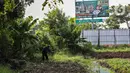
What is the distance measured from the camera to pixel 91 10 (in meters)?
46.8

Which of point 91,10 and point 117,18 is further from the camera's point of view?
point 117,18

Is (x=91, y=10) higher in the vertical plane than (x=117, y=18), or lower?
higher

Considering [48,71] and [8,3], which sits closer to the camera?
[8,3]

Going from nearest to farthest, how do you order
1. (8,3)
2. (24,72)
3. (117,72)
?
(8,3) < (24,72) < (117,72)

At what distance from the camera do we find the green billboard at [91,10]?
46594 millimetres

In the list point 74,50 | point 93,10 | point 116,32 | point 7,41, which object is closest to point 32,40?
point 7,41

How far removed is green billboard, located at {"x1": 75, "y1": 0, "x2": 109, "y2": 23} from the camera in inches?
1834

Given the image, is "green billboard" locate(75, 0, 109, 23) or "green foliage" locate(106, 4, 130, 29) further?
"green foliage" locate(106, 4, 130, 29)

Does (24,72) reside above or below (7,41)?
below

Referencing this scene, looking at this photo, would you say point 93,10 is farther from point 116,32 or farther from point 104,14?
point 116,32

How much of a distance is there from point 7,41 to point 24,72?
10.5 ft

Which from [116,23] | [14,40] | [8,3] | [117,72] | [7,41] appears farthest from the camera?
[116,23]

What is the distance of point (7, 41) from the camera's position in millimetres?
14766

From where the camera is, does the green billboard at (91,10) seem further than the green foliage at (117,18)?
No
